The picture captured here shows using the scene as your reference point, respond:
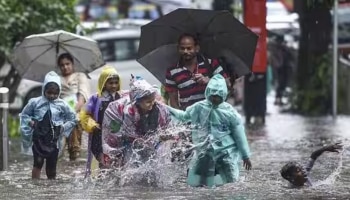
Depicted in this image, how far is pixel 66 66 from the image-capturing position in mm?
13656

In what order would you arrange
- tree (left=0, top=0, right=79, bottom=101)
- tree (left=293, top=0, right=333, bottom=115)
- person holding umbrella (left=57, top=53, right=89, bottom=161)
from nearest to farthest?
person holding umbrella (left=57, top=53, right=89, bottom=161), tree (left=0, top=0, right=79, bottom=101), tree (left=293, top=0, right=333, bottom=115)

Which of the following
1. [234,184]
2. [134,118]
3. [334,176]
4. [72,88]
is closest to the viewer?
[134,118]

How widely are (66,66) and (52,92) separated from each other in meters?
1.90

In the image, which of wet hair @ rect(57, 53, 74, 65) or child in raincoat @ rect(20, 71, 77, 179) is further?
wet hair @ rect(57, 53, 74, 65)

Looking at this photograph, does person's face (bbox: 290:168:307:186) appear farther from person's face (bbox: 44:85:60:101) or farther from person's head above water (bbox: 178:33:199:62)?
person's face (bbox: 44:85:60:101)

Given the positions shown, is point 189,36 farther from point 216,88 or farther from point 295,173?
point 295,173

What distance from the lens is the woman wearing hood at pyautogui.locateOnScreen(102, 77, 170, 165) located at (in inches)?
421

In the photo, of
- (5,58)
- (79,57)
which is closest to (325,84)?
(5,58)

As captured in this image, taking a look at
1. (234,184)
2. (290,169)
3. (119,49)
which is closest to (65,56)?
(234,184)

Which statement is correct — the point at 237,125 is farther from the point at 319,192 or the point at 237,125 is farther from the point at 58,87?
the point at 58,87

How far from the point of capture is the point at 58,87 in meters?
11.8

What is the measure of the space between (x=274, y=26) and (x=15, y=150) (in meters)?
10.6

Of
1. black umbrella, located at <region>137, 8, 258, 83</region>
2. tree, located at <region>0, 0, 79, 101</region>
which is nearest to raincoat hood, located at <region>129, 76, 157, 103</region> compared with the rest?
black umbrella, located at <region>137, 8, 258, 83</region>

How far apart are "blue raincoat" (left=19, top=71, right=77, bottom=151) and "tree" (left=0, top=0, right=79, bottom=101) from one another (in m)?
6.20
